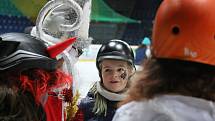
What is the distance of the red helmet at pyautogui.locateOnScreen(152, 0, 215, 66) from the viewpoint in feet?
3.17

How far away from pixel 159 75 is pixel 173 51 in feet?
0.20

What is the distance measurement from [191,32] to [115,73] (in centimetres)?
117

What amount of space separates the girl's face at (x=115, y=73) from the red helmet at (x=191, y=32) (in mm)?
1144

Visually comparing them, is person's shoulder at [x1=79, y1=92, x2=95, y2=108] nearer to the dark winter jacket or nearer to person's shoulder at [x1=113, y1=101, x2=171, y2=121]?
the dark winter jacket

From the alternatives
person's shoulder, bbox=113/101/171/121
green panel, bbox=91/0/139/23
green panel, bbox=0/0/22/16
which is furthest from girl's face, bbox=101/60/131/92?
green panel, bbox=91/0/139/23

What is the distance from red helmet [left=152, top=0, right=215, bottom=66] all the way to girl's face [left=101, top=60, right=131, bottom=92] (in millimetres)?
1144

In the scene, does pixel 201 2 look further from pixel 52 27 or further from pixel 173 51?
pixel 52 27

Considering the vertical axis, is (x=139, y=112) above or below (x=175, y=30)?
below

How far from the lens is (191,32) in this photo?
3.19 feet

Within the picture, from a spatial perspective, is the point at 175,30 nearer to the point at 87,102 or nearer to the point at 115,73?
the point at 115,73

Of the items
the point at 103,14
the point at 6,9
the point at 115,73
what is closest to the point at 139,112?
the point at 115,73

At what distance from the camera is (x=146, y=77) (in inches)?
40.2

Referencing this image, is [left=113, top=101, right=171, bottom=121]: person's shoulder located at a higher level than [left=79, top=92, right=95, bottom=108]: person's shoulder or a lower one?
higher

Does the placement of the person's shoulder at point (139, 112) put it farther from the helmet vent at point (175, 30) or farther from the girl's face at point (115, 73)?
the girl's face at point (115, 73)
